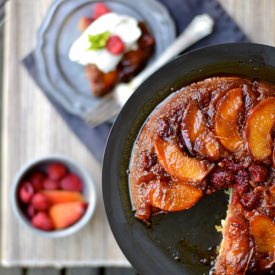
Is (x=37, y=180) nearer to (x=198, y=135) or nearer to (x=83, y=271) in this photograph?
(x=83, y=271)

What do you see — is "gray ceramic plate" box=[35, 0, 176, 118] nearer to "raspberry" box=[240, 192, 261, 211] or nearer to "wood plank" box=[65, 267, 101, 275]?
"wood plank" box=[65, 267, 101, 275]

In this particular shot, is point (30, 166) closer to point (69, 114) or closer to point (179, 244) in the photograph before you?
point (69, 114)

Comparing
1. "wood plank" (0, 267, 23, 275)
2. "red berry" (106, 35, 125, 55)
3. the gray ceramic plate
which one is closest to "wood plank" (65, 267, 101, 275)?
"wood plank" (0, 267, 23, 275)

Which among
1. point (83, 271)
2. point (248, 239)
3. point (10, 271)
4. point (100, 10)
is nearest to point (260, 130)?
point (248, 239)

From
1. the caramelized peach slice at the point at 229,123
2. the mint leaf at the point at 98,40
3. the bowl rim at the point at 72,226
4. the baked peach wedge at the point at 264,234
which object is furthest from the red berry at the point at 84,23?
the baked peach wedge at the point at 264,234

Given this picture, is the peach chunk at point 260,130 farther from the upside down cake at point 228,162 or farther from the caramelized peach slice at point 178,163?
the caramelized peach slice at point 178,163
